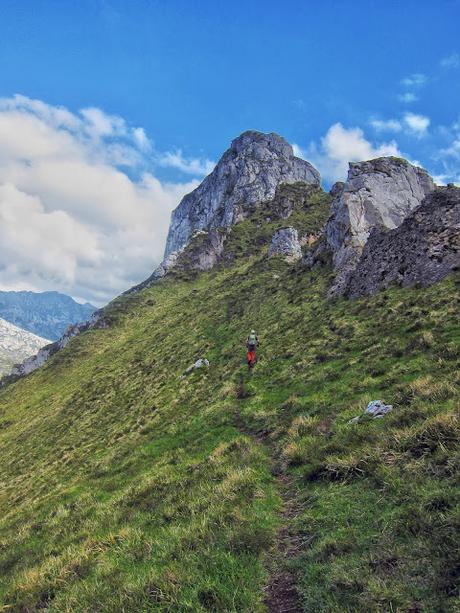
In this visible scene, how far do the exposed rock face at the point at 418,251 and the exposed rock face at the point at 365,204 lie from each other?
2.91m

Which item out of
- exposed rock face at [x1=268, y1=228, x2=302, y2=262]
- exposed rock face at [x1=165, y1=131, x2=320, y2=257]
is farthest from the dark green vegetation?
exposed rock face at [x1=165, y1=131, x2=320, y2=257]

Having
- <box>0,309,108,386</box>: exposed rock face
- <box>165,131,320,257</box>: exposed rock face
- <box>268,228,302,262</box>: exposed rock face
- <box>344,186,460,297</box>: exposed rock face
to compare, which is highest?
<box>165,131,320,257</box>: exposed rock face

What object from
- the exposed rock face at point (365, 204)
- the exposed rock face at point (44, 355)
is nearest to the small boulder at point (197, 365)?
the exposed rock face at point (365, 204)

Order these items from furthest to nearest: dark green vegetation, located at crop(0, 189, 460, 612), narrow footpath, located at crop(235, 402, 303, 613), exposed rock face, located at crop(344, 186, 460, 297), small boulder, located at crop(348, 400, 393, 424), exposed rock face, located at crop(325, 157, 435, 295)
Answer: exposed rock face, located at crop(325, 157, 435, 295) → exposed rock face, located at crop(344, 186, 460, 297) → small boulder, located at crop(348, 400, 393, 424) → dark green vegetation, located at crop(0, 189, 460, 612) → narrow footpath, located at crop(235, 402, 303, 613)

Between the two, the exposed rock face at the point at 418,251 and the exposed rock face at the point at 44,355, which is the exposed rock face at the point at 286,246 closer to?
the exposed rock face at the point at 418,251

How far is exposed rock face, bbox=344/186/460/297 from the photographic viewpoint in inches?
1057

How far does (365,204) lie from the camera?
1911 inches

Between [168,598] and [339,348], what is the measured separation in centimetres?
1797

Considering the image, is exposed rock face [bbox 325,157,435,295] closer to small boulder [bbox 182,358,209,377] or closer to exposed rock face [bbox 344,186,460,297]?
exposed rock face [bbox 344,186,460,297]

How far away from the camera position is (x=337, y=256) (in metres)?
42.8

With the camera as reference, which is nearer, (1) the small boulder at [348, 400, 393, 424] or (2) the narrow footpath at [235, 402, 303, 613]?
(2) the narrow footpath at [235, 402, 303, 613]

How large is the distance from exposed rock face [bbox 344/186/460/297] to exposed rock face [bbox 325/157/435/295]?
291 centimetres

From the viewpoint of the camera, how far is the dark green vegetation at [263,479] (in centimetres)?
652

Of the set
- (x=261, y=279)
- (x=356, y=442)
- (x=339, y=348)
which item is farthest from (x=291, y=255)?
(x=356, y=442)
